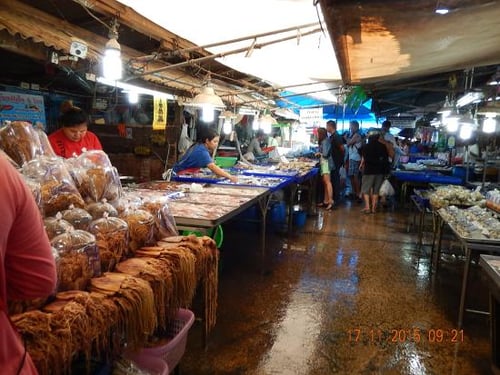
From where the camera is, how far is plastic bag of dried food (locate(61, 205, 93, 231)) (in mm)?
1924

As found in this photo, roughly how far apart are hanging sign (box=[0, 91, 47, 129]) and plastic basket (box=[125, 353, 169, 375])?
19.6 feet

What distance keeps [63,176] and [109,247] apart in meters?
0.52

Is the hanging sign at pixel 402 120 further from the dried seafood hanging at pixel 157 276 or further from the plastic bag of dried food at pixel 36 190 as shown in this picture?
the plastic bag of dried food at pixel 36 190

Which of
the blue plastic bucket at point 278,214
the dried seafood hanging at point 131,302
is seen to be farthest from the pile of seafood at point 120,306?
the blue plastic bucket at point 278,214

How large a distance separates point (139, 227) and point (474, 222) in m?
3.77

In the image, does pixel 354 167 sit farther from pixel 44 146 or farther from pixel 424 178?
pixel 44 146

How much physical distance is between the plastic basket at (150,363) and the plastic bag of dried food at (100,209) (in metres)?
0.82

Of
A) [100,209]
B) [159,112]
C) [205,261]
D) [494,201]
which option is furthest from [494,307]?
[159,112]

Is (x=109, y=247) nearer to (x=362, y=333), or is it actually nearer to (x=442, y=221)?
(x=362, y=333)

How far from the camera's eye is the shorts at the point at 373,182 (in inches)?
356

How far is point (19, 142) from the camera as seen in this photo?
214 centimetres

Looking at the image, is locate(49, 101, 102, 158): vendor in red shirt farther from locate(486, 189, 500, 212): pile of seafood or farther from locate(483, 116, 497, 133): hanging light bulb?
locate(483, 116, 497, 133): hanging light bulb

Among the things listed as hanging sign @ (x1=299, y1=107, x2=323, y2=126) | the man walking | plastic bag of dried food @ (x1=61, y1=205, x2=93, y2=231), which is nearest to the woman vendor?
plastic bag of dried food @ (x1=61, y1=205, x2=93, y2=231)

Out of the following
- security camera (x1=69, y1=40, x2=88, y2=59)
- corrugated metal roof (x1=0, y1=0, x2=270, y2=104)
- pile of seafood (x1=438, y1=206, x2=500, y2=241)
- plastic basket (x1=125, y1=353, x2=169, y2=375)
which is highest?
corrugated metal roof (x1=0, y1=0, x2=270, y2=104)
